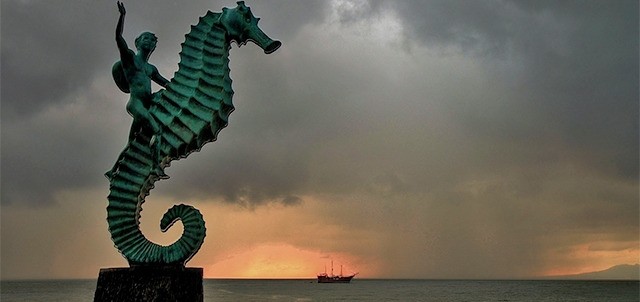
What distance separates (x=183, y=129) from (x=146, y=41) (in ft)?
3.94

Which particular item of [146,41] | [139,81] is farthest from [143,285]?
[146,41]

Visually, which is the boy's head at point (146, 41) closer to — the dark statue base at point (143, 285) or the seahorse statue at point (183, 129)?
the seahorse statue at point (183, 129)

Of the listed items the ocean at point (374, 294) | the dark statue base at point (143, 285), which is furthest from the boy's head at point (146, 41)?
the ocean at point (374, 294)

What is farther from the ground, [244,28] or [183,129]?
[244,28]

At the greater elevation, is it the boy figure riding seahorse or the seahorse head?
the seahorse head

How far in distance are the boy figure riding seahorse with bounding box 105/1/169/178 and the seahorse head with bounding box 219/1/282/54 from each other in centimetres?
91

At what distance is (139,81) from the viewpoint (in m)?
7.91

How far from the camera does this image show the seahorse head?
8.15m

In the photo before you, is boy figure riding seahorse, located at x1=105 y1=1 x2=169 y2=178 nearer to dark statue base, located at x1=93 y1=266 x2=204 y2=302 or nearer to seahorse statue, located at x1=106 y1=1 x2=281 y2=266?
seahorse statue, located at x1=106 y1=1 x2=281 y2=266

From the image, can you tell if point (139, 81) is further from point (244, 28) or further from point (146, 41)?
point (244, 28)

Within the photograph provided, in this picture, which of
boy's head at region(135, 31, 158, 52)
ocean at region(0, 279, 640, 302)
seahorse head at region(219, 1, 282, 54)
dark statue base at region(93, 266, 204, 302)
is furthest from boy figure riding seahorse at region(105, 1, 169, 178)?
ocean at region(0, 279, 640, 302)

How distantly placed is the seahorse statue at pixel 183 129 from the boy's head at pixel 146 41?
39 centimetres

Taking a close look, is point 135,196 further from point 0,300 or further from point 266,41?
point 0,300

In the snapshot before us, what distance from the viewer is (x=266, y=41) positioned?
8.16m
